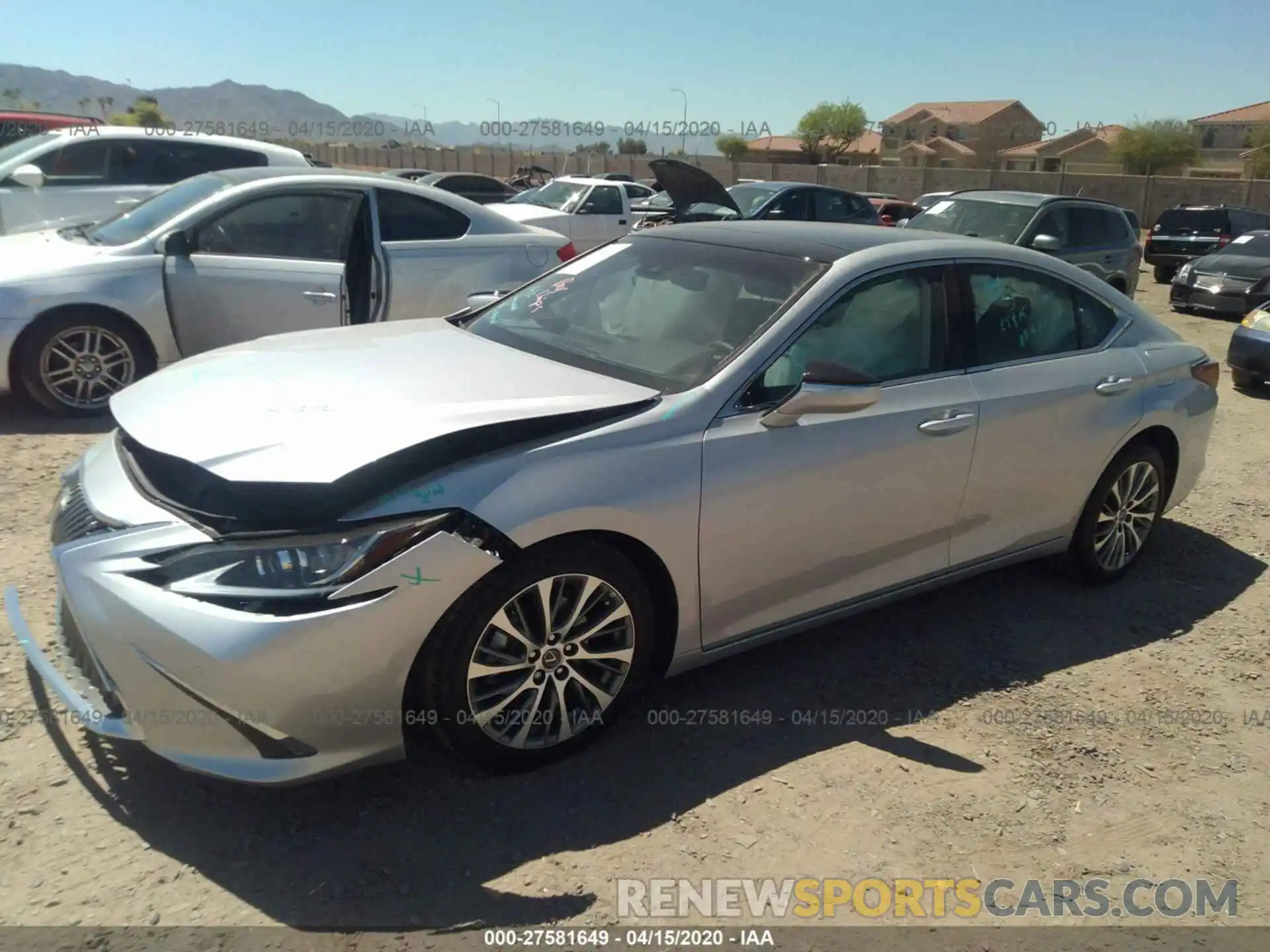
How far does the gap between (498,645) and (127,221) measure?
17.5ft

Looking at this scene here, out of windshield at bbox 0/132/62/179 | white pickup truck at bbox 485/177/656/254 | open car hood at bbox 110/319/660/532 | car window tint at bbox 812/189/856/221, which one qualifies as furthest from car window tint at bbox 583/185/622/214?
open car hood at bbox 110/319/660/532

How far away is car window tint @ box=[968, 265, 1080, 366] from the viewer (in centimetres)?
395

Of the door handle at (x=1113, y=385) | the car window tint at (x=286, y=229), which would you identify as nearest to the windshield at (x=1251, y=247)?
the door handle at (x=1113, y=385)

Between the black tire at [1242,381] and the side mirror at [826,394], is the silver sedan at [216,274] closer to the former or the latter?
the side mirror at [826,394]

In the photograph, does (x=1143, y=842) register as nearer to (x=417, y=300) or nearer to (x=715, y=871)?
(x=715, y=871)

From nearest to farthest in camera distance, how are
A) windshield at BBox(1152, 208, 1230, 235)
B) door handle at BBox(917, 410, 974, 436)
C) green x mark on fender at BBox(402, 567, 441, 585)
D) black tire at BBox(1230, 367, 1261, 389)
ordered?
green x mark on fender at BBox(402, 567, 441, 585) < door handle at BBox(917, 410, 974, 436) < black tire at BBox(1230, 367, 1261, 389) < windshield at BBox(1152, 208, 1230, 235)

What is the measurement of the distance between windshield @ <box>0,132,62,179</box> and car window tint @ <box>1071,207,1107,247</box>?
1105 cm

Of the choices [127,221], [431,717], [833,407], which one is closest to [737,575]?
[833,407]

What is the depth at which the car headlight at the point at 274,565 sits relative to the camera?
2.44 m

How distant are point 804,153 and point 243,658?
8231 centimetres

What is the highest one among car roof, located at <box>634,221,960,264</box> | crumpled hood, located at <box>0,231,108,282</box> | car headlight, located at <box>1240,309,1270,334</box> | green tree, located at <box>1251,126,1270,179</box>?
green tree, located at <box>1251,126,1270,179</box>

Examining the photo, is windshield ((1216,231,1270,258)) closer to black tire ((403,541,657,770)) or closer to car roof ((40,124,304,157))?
car roof ((40,124,304,157))

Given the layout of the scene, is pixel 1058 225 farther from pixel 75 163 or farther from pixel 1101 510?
pixel 75 163

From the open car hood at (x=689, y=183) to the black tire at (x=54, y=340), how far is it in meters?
3.51
